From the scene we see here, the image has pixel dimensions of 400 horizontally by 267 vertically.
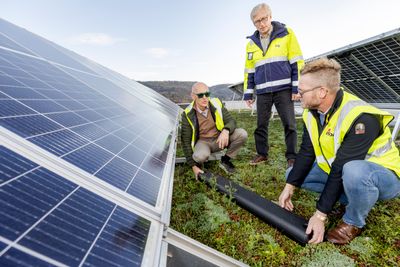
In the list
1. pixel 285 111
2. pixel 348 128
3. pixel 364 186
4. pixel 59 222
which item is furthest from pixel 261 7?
pixel 59 222

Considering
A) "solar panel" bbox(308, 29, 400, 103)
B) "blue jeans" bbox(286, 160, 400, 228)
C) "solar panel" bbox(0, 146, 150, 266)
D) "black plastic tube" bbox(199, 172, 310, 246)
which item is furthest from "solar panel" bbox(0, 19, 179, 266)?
"solar panel" bbox(308, 29, 400, 103)

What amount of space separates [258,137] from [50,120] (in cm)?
403

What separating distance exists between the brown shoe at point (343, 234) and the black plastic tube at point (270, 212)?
29cm

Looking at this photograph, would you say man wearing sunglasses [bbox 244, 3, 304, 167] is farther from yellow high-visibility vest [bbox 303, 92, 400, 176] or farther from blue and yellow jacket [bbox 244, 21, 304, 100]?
yellow high-visibility vest [bbox 303, 92, 400, 176]

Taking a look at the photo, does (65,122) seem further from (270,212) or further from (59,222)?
(270,212)

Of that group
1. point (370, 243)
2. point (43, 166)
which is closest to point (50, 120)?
point (43, 166)

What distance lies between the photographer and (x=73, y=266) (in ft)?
4.08

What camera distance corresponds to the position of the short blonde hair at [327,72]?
9.62 ft

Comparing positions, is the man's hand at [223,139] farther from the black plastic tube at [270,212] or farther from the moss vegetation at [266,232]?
the black plastic tube at [270,212]

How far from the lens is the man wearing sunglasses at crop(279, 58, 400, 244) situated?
2.77 meters

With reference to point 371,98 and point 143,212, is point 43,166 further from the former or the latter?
point 371,98

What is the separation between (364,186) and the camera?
2.77 m

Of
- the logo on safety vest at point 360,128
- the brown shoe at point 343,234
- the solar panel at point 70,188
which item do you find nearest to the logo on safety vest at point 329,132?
the logo on safety vest at point 360,128

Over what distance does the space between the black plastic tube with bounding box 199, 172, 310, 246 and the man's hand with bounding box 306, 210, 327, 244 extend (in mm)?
61
